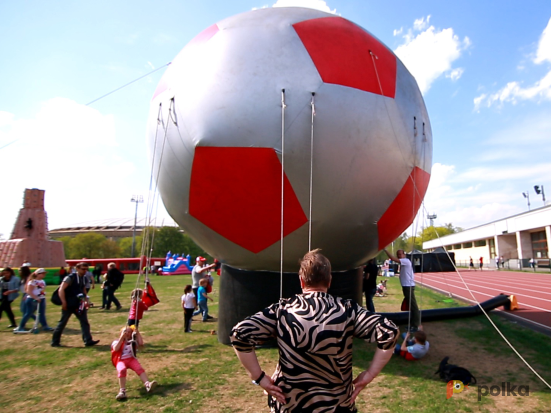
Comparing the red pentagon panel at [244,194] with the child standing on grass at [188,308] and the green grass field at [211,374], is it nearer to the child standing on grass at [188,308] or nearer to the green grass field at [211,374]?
the green grass field at [211,374]

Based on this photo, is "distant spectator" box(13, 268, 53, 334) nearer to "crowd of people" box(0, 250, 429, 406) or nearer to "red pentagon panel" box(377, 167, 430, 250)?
"red pentagon panel" box(377, 167, 430, 250)

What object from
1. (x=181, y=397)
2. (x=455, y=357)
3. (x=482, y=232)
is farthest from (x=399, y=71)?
(x=482, y=232)

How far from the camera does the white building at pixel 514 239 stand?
3157cm

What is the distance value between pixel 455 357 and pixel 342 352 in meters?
4.28

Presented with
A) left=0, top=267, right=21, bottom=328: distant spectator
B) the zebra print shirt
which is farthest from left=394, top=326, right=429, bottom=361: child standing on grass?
left=0, top=267, right=21, bottom=328: distant spectator

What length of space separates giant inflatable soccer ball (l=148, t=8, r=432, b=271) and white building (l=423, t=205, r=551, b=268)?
→ 109 feet

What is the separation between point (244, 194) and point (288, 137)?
34.5 inches

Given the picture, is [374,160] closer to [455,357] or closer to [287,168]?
[287,168]

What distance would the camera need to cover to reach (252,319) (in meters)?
1.88

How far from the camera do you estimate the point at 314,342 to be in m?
1.77

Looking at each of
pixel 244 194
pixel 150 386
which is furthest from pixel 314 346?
pixel 150 386

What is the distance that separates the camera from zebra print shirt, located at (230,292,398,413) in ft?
5.83

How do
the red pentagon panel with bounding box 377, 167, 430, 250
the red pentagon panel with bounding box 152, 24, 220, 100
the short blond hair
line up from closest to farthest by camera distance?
1. the short blond hair
2. the red pentagon panel with bounding box 377, 167, 430, 250
3. the red pentagon panel with bounding box 152, 24, 220, 100

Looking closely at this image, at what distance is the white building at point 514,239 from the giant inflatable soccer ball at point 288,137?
1304 inches
